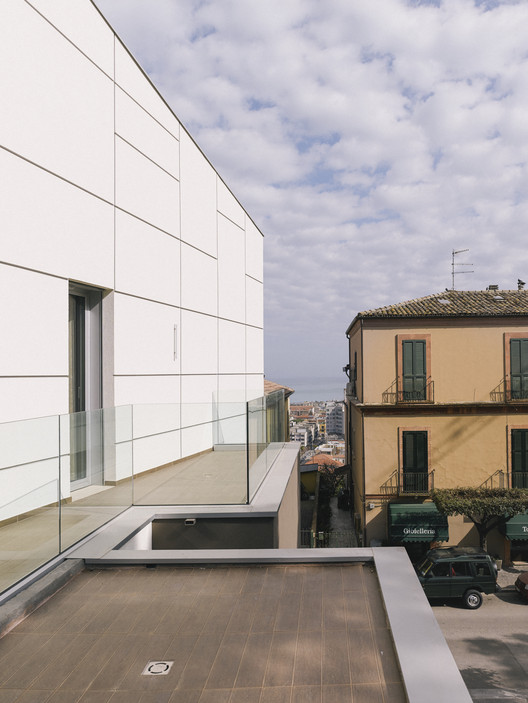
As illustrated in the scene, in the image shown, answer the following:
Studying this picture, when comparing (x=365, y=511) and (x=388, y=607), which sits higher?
(x=388, y=607)

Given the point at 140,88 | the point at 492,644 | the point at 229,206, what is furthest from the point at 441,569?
the point at 140,88

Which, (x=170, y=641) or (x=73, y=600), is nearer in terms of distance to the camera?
(x=170, y=641)

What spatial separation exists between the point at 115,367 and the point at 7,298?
2.69 m

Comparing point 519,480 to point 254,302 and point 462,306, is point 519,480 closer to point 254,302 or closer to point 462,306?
point 462,306

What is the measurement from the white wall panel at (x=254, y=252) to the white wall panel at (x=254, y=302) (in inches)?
10.7

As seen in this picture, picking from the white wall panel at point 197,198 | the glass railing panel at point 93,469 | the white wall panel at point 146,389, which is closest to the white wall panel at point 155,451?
the glass railing panel at point 93,469

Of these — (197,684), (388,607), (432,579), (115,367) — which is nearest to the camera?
(197,684)

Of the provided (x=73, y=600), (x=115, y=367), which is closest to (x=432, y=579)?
(x=115, y=367)

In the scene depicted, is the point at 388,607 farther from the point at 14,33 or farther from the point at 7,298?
the point at 14,33

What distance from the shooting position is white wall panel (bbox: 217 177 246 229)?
46.2 feet

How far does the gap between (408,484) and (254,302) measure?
10652 millimetres

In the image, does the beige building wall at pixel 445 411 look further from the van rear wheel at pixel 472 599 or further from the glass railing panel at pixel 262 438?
the glass railing panel at pixel 262 438

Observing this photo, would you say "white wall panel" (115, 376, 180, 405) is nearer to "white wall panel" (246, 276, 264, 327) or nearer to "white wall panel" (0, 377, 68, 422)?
"white wall panel" (0, 377, 68, 422)

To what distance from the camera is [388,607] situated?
422 centimetres
